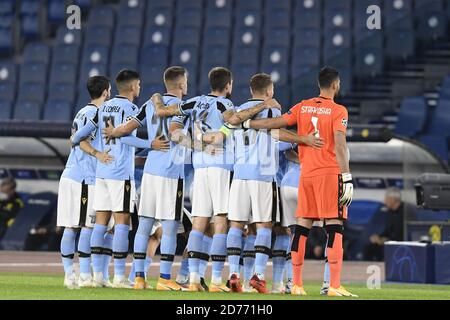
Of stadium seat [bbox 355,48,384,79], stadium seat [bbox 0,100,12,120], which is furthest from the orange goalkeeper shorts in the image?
stadium seat [bbox 0,100,12,120]

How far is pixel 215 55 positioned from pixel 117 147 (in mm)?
13497

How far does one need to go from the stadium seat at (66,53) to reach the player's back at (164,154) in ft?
49.3

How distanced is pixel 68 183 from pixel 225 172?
5.93 feet

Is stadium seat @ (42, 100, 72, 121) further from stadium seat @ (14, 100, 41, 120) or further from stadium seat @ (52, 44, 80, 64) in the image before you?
stadium seat @ (52, 44, 80, 64)

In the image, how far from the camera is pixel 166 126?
13719 millimetres

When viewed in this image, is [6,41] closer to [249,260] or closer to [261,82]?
[249,260]

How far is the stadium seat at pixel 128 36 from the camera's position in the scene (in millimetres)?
28500

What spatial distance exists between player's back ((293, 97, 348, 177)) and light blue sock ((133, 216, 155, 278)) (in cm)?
185

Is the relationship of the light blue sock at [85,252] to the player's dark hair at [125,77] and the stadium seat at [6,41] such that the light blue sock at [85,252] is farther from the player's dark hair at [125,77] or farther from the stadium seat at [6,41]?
the stadium seat at [6,41]

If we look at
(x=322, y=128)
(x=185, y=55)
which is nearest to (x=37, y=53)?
(x=185, y=55)

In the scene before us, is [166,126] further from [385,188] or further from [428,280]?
[385,188]

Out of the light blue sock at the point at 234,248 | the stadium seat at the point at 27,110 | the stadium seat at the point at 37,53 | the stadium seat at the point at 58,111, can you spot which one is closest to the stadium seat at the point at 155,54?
the stadium seat at the point at 58,111
